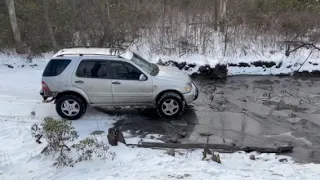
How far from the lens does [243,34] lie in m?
16.7

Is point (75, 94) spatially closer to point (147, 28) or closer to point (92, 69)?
point (92, 69)

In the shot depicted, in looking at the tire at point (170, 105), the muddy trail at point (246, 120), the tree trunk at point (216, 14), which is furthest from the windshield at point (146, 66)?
the tree trunk at point (216, 14)

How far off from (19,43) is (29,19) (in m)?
1.79

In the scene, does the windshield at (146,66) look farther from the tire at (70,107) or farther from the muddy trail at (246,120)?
the tire at (70,107)

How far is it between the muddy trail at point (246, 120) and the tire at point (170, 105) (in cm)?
20

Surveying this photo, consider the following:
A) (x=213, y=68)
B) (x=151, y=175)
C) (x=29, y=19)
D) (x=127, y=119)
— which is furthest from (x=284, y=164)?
(x=29, y=19)

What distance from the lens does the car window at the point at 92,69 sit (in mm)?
9286

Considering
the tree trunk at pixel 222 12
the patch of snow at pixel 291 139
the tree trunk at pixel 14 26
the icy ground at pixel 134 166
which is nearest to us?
the icy ground at pixel 134 166

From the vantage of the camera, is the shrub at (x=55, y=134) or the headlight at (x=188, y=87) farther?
the headlight at (x=188, y=87)

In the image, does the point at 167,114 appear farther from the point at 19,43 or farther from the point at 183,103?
the point at 19,43

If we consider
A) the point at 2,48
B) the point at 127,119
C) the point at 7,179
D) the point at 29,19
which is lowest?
the point at 7,179

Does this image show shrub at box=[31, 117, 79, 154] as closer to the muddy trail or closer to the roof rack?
the muddy trail

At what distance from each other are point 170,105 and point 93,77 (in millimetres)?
2208

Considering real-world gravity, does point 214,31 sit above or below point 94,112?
above
